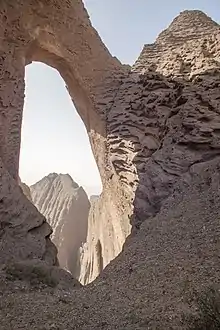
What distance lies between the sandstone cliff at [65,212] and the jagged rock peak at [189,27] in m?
22.1

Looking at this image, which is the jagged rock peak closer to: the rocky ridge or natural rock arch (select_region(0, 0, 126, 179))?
natural rock arch (select_region(0, 0, 126, 179))

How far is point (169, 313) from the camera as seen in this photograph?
383 cm

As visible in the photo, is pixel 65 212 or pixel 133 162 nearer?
pixel 133 162

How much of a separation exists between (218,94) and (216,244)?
21.8 ft

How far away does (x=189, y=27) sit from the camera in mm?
15766

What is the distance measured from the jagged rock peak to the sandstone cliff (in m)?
22.1

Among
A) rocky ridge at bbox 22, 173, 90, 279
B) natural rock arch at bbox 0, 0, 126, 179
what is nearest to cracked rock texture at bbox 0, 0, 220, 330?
natural rock arch at bbox 0, 0, 126, 179

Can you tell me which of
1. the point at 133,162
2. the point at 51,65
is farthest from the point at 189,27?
the point at 133,162

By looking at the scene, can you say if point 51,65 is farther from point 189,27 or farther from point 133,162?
point 189,27

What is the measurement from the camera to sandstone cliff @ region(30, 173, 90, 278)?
31422mm

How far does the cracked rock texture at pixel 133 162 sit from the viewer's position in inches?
180

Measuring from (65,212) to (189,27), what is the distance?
24.8 metres

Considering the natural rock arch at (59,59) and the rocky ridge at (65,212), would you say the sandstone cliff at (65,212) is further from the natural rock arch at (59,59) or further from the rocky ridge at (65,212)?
the natural rock arch at (59,59)

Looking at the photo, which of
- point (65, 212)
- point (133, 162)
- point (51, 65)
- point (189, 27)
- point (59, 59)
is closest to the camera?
point (133, 162)
